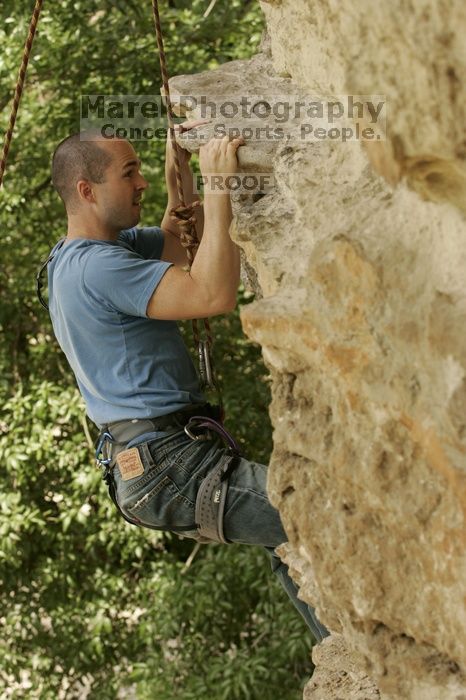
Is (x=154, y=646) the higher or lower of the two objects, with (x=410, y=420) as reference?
lower

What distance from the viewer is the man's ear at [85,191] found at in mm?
3016

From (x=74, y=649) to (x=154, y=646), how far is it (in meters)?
0.67

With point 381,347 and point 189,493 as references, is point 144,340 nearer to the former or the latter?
point 189,493

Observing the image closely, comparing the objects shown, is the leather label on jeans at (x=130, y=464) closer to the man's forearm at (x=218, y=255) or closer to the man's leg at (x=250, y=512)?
the man's leg at (x=250, y=512)

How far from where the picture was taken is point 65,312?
290cm

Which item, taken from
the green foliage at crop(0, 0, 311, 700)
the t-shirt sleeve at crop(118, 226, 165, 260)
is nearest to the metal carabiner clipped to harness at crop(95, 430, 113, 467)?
the t-shirt sleeve at crop(118, 226, 165, 260)

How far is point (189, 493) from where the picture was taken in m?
2.81

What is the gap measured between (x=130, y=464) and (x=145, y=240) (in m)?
0.81

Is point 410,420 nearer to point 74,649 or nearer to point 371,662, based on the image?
point 371,662

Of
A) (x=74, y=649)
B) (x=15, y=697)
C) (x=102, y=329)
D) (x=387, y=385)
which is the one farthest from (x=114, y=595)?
(x=387, y=385)

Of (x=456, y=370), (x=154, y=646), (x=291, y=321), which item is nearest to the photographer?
(x=456, y=370)

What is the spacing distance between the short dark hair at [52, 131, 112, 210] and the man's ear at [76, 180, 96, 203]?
17 millimetres

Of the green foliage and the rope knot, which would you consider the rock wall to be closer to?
the rope knot

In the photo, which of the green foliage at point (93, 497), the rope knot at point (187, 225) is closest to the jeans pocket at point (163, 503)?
the rope knot at point (187, 225)
